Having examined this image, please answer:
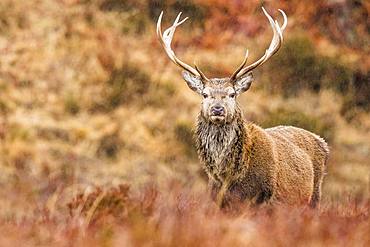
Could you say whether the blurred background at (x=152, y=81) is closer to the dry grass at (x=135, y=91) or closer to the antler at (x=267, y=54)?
the dry grass at (x=135, y=91)

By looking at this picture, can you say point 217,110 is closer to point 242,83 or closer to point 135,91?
point 242,83

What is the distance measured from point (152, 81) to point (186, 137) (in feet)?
6.32

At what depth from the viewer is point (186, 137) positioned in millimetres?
18766

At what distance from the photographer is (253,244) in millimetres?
4312

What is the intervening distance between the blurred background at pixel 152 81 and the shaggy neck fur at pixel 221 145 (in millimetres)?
7633

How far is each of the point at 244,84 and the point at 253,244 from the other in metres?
5.87

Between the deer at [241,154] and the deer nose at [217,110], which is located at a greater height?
the deer nose at [217,110]

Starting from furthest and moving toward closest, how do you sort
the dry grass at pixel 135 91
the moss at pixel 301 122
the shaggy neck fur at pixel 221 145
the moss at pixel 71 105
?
the moss at pixel 71 105 → the moss at pixel 301 122 → the dry grass at pixel 135 91 → the shaggy neck fur at pixel 221 145

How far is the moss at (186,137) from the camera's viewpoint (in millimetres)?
18469

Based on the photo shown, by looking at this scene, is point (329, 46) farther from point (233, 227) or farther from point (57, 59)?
point (233, 227)

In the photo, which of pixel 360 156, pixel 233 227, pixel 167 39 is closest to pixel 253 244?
pixel 233 227

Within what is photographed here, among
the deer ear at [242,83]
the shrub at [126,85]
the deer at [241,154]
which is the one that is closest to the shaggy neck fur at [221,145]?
the deer at [241,154]

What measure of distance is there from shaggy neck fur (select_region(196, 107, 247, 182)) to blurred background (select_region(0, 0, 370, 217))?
25.0 ft

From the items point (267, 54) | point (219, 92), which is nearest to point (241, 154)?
point (219, 92)
